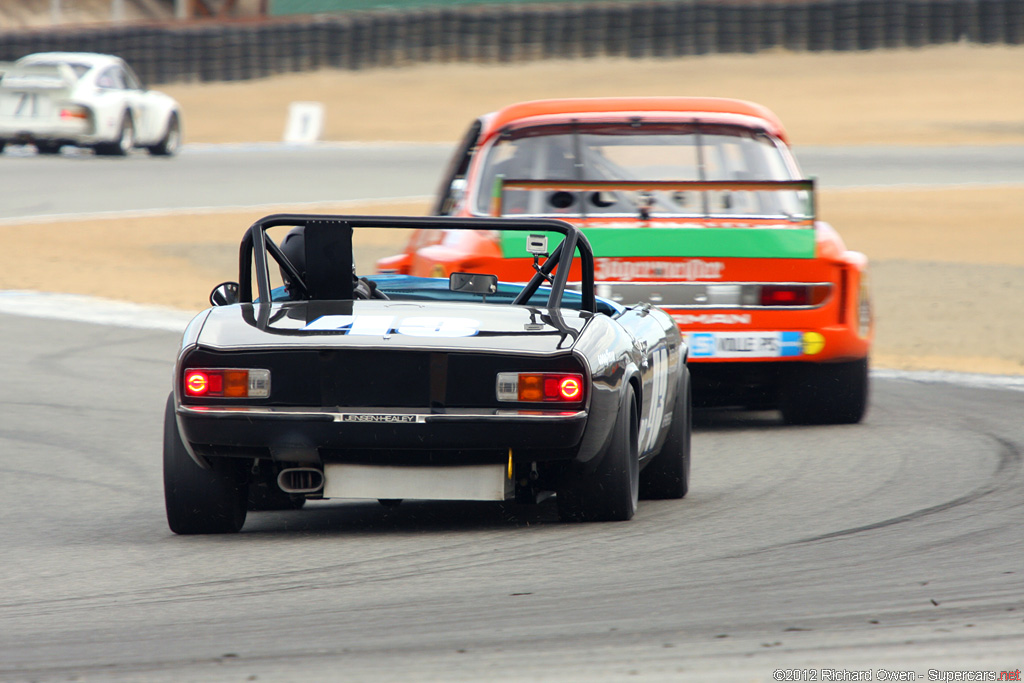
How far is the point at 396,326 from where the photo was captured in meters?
5.39

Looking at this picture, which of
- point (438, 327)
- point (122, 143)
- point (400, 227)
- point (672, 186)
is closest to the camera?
point (438, 327)

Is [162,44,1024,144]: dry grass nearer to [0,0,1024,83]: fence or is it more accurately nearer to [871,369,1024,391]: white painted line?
[0,0,1024,83]: fence

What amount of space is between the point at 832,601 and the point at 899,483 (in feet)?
7.69

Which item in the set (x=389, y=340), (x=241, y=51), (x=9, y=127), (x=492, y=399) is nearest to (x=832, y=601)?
(x=492, y=399)

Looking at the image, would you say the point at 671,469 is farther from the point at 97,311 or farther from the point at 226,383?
the point at 97,311

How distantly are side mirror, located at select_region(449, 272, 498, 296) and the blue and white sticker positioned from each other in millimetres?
631

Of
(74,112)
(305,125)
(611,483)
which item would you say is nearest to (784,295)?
(611,483)

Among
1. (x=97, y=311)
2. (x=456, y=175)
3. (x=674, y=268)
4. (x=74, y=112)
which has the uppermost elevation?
(x=456, y=175)

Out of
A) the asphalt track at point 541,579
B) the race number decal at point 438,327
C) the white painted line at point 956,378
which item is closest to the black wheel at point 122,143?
the white painted line at point 956,378

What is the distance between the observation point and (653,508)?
245 inches

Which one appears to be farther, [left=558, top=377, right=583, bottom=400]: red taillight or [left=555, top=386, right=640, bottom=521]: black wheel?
[left=555, top=386, right=640, bottom=521]: black wheel

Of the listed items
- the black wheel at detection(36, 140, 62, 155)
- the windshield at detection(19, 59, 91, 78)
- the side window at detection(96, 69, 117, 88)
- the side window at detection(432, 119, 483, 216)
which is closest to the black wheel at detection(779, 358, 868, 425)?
the side window at detection(432, 119, 483, 216)

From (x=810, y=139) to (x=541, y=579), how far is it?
2856 cm

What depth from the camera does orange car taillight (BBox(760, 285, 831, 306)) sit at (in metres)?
8.12
